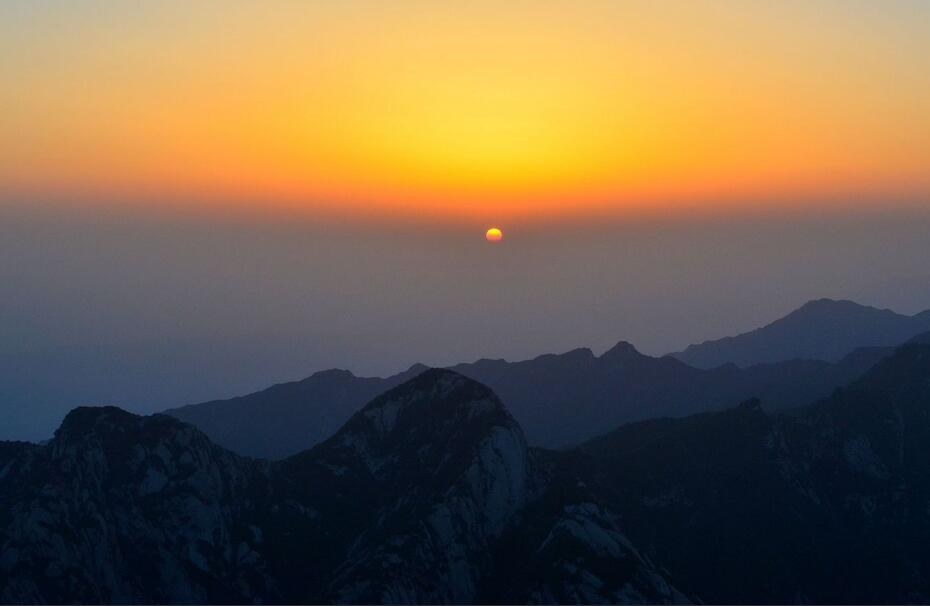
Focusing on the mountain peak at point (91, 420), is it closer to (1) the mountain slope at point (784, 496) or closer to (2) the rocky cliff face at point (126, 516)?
(2) the rocky cliff face at point (126, 516)

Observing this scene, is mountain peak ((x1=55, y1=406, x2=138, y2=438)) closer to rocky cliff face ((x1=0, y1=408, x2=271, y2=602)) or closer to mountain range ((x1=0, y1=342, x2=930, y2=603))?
rocky cliff face ((x1=0, y1=408, x2=271, y2=602))

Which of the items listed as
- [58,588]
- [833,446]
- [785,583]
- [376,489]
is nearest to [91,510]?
[58,588]

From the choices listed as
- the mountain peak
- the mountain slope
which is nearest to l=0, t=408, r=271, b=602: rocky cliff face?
the mountain peak

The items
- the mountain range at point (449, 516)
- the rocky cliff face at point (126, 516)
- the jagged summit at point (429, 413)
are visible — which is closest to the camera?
the rocky cliff face at point (126, 516)

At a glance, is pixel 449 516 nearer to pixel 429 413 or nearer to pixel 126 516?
pixel 429 413

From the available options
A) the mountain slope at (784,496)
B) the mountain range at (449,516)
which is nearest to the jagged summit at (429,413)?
the mountain range at (449,516)

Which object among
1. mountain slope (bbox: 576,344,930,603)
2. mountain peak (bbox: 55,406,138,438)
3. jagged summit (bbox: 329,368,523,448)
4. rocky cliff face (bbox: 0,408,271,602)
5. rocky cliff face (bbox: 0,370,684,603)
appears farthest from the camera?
mountain slope (bbox: 576,344,930,603)

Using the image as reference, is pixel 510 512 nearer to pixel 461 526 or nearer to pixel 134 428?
pixel 461 526

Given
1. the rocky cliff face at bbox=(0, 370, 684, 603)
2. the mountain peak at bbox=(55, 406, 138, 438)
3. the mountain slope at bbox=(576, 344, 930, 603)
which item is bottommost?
the mountain slope at bbox=(576, 344, 930, 603)
